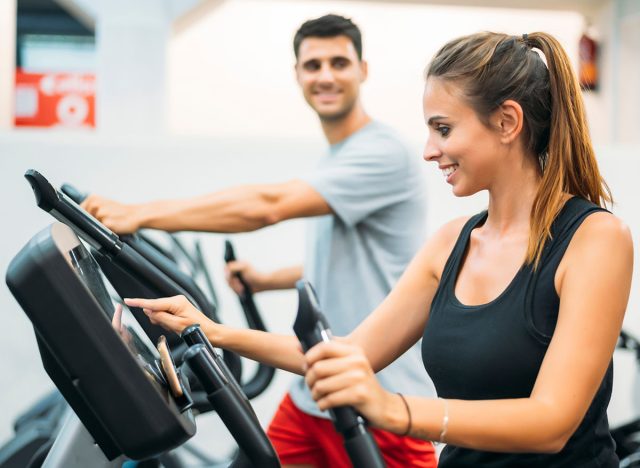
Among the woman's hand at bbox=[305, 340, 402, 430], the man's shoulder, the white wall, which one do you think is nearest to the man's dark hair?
the man's shoulder

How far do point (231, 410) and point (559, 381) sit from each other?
417 millimetres

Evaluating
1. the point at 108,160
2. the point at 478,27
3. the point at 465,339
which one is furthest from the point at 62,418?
the point at 478,27

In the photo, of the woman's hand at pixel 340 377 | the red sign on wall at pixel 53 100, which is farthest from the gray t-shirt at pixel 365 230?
the red sign on wall at pixel 53 100

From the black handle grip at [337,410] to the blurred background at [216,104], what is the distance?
10.8 ft

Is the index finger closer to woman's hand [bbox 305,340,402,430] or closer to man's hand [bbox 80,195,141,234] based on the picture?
man's hand [bbox 80,195,141,234]

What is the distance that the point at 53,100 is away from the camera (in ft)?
22.0

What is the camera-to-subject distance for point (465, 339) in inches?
51.1

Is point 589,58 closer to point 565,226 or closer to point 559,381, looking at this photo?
A: point 565,226

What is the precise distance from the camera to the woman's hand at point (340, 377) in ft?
2.94

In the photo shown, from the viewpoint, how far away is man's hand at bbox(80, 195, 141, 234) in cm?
175

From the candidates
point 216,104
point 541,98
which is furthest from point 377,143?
point 216,104

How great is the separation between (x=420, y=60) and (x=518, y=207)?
534 cm

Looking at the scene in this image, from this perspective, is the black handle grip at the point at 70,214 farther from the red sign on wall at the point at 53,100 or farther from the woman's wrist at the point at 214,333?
the red sign on wall at the point at 53,100

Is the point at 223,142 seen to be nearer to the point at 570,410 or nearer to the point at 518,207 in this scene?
the point at 518,207
